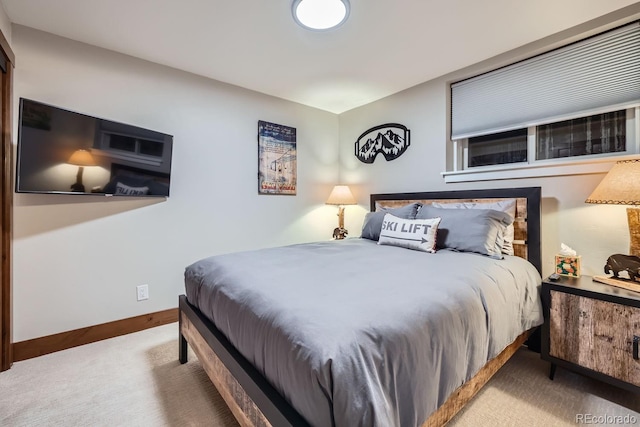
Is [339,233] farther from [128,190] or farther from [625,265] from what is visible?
[625,265]

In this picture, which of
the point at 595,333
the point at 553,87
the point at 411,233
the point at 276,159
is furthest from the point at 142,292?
the point at 553,87

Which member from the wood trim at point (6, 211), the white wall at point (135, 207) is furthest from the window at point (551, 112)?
the wood trim at point (6, 211)

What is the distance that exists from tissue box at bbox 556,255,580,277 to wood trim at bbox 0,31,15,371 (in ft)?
12.3

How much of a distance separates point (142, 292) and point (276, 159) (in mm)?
1904

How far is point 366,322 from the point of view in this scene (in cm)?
96

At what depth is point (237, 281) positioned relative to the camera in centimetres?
145

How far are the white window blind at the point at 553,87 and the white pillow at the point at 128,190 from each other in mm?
2919

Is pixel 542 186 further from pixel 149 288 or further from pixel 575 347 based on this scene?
pixel 149 288

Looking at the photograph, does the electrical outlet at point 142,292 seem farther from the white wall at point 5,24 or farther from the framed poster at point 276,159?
the white wall at point 5,24

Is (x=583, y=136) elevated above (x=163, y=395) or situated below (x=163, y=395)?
above

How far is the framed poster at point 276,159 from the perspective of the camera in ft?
10.6

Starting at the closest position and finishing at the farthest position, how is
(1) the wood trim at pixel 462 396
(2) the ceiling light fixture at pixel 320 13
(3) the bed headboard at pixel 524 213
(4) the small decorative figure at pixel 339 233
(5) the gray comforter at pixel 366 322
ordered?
1. (5) the gray comforter at pixel 366 322
2. (1) the wood trim at pixel 462 396
3. (2) the ceiling light fixture at pixel 320 13
4. (3) the bed headboard at pixel 524 213
5. (4) the small decorative figure at pixel 339 233

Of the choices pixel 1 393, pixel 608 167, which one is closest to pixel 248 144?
pixel 1 393

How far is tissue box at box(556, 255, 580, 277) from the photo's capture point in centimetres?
188
